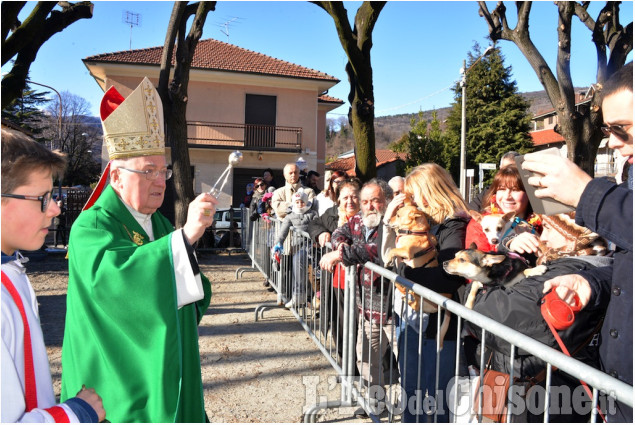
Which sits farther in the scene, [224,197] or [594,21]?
[224,197]

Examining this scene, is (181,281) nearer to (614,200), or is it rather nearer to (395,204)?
(395,204)

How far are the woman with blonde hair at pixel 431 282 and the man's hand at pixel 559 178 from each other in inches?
48.4

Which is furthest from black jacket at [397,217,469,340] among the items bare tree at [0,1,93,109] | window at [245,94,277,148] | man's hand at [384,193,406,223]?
window at [245,94,277,148]

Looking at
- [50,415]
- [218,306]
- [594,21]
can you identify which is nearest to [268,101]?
[594,21]

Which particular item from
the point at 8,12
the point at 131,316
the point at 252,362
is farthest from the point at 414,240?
the point at 8,12

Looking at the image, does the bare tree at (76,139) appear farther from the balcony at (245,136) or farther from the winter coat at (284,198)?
the winter coat at (284,198)

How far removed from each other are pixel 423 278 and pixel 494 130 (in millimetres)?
35649

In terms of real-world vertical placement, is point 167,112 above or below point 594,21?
below

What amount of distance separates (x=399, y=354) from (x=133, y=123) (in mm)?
2106

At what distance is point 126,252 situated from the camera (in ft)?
6.60

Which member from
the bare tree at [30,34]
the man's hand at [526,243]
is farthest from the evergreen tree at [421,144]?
the man's hand at [526,243]

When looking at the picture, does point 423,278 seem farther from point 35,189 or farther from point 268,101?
point 268,101

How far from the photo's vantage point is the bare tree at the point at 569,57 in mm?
8312

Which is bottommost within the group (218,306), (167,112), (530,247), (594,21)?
(218,306)
